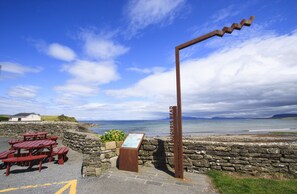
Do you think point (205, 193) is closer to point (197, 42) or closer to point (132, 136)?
point (132, 136)

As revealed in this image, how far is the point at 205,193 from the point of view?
16.3ft

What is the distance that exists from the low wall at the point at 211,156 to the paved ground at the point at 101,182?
431 mm

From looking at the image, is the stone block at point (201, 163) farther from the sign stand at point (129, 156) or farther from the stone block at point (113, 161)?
the stone block at point (113, 161)

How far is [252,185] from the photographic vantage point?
5.41 metres

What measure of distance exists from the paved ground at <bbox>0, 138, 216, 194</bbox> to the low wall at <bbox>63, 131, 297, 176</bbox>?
1.41 ft

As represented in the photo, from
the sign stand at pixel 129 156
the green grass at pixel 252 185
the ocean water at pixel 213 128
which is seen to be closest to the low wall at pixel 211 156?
the green grass at pixel 252 185

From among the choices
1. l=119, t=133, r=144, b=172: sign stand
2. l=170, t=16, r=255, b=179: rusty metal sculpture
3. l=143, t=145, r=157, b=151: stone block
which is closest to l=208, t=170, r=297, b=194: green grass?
l=170, t=16, r=255, b=179: rusty metal sculpture

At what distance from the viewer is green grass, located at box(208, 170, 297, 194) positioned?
16.4 feet

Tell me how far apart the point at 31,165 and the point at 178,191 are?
610 centimetres

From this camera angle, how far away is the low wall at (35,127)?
631 inches

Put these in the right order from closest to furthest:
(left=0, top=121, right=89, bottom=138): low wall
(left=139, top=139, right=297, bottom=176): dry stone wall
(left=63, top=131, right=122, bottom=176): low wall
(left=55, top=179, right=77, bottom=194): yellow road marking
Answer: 1. (left=55, top=179, right=77, bottom=194): yellow road marking
2. (left=139, top=139, right=297, bottom=176): dry stone wall
3. (left=63, top=131, right=122, bottom=176): low wall
4. (left=0, top=121, right=89, bottom=138): low wall

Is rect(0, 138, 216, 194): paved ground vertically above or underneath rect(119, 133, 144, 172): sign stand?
underneath

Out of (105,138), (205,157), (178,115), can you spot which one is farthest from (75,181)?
(205,157)

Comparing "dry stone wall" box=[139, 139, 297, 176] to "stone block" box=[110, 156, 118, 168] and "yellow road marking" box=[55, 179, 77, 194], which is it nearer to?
"stone block" box=[110, 156, 118, 168]
